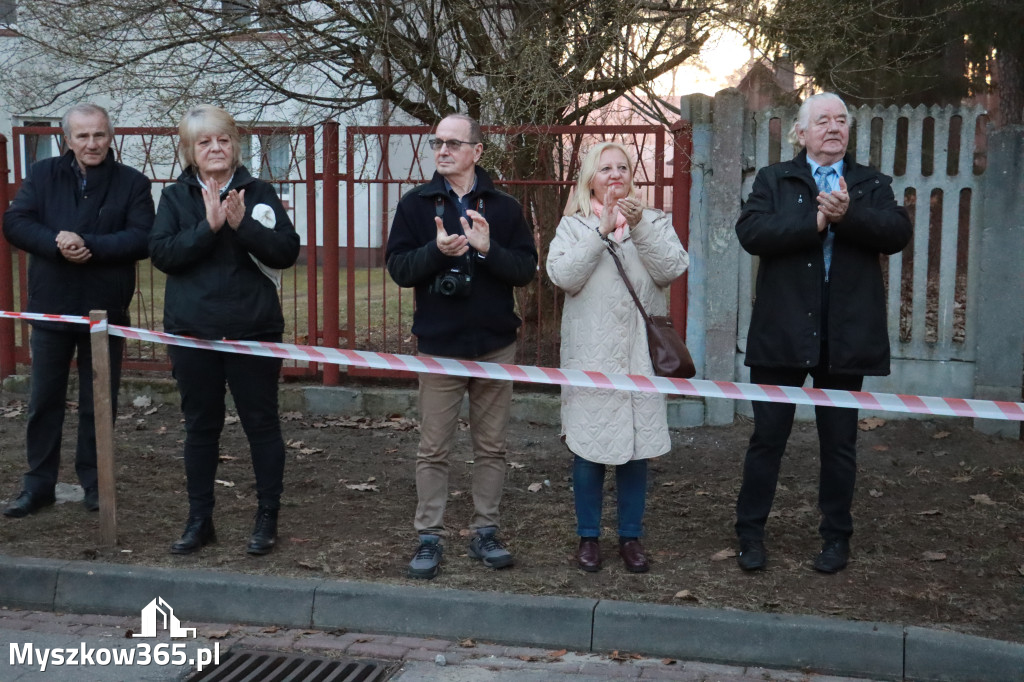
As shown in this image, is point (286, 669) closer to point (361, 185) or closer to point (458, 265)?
point (458, 265)

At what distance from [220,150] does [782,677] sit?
10.1 ft

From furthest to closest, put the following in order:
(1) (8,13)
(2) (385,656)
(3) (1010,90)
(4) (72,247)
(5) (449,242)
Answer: (3) (1010,90) < (1) (8,13) < (4) (72,247) < (5) (449,242) < (2) (385,656)

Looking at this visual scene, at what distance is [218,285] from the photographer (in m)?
4.57

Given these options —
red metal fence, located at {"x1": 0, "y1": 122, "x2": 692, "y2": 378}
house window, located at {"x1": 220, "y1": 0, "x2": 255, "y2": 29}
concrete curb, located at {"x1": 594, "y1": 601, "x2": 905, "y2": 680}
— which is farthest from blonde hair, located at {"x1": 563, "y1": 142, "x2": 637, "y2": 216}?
house window, located at {"x1": 220, "y1": 0, "x2": 255, "y2": 29}

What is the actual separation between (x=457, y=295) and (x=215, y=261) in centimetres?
105

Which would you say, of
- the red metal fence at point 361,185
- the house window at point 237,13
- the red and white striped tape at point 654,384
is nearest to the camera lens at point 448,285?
the red and white striped tape at point 654,384

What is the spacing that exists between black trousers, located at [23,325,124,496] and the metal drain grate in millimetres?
1929

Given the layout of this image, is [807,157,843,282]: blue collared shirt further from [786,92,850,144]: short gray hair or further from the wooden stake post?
the wooden stake post

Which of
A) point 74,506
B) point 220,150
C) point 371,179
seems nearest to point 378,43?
point 371,179

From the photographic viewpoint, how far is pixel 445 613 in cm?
418

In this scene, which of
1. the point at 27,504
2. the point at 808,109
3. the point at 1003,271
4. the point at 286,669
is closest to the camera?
the point at 286,669

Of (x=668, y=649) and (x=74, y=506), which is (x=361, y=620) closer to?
(x=668, y=649)

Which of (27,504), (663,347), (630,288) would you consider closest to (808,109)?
(630,288)

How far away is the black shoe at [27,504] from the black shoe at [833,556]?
3796 mm
